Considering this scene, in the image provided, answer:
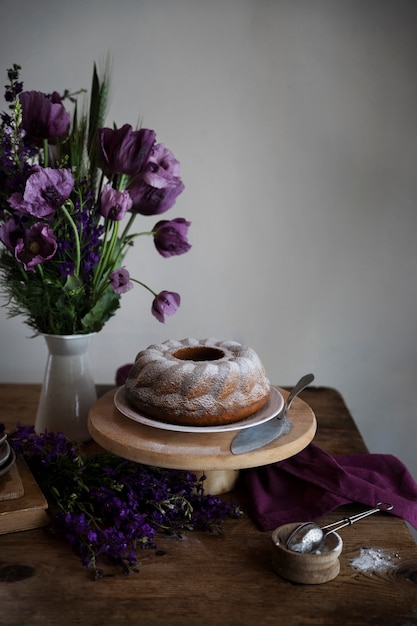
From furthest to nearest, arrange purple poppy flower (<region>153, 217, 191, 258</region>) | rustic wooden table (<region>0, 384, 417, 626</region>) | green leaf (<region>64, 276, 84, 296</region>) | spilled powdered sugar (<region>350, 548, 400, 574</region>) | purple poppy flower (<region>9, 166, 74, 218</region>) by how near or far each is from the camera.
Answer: purple poppy flower (<region>153, 217, 191, 258</region>) → green leaf (<region>64, 276, 84, 296</region>) → purple poppy flower (<region>9, 166, 74, 218</region>) → spilled powdered sugar (<region>350, 548, 400, 574</region>) → rustic wooden table (<region>0, 384, 417, 626</region>)

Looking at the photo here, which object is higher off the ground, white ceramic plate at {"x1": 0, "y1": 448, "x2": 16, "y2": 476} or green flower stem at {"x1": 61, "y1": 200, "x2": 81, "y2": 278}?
green flower stem at {"x1": 61, "y1": 200, "x2": 81, "y2": 278}

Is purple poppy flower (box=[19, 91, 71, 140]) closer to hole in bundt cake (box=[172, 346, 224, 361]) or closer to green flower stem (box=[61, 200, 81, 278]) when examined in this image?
green flower stem (box=[61, 200, 81, 278])

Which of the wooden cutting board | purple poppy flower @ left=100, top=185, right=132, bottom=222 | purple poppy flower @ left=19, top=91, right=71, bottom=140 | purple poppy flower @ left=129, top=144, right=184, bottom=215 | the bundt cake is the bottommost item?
the wooden cutting board

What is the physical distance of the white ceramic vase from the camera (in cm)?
122

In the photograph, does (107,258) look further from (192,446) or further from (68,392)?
(192,446)

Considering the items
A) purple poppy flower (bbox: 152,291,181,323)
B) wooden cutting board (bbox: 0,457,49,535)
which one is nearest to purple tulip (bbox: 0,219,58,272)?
purple poppy flower (bbox: 152,291,181,323)

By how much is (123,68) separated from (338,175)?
26.5 inches

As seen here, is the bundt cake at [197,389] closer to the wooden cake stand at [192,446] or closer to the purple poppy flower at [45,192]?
the wooden cake stand at [192,446]

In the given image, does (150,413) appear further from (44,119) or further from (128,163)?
(44,119)

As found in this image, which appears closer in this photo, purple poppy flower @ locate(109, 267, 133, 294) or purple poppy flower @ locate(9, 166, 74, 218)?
purple poppy flower @ locate(9, 166, 74, 218)

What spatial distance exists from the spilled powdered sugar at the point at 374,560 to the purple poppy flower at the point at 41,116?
813mm

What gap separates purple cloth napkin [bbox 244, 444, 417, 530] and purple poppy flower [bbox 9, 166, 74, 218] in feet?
1.77

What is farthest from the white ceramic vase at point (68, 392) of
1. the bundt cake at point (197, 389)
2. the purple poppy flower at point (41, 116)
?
the purple poppy flower at point (41, 116)

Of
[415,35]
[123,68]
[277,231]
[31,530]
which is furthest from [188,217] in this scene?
[31,530]
